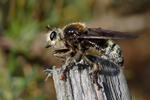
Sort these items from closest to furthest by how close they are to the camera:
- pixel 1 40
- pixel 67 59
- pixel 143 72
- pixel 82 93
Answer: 1. pixel 82 93
2. pixel 67 59
3. pixel 1 40
4. pixel 143 72

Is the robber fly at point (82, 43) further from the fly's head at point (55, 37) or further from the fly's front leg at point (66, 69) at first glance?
the fly's front leg at point (66, 69)

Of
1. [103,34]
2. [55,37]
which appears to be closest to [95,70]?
[103,34]

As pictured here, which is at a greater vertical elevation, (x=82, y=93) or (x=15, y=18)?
(x=15, y=18)

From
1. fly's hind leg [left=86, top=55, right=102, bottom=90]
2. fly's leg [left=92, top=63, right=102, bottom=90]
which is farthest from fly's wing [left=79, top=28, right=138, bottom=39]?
fly's leg [left=92, top=63, right=102, bottom=90]

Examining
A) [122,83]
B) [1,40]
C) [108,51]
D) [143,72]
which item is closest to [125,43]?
[143,72]

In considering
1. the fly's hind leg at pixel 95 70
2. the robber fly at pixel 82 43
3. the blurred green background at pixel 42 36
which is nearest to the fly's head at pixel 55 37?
the robber fly at pixel 82 43

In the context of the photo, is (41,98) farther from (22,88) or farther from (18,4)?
(18,4)

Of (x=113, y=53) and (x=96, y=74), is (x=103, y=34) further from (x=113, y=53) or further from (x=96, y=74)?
(x=96, y=74)
